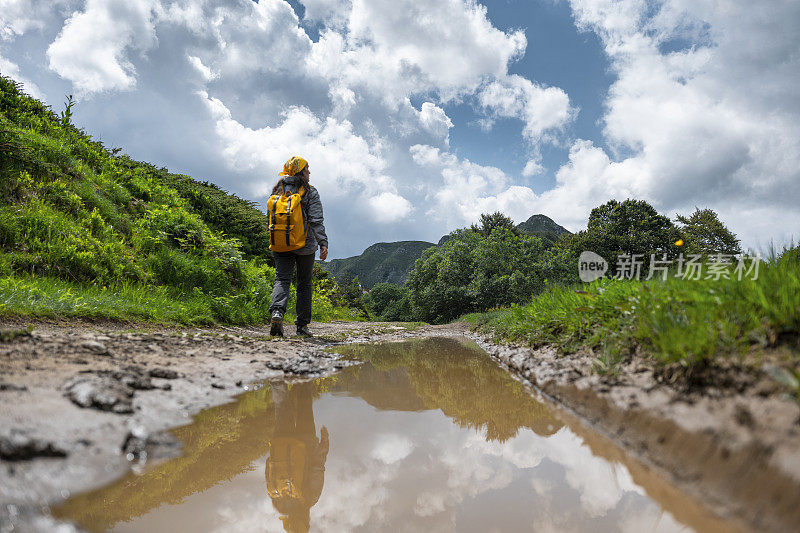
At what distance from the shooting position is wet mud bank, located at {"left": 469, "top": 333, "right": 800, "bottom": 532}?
3.58 feet

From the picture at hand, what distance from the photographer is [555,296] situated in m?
5.56

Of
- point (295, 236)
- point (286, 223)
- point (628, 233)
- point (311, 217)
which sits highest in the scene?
point (628, 233)

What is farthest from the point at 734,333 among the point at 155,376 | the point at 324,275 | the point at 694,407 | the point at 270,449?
the point at 324,275

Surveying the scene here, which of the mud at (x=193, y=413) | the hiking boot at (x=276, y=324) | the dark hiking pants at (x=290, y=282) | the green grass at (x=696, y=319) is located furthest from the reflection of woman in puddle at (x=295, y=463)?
the dark hiking pants at (x=290, y=282)

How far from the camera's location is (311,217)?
5750 mm

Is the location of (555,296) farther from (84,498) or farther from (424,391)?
(84,498)

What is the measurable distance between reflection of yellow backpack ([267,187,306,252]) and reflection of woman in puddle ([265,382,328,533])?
3.24m

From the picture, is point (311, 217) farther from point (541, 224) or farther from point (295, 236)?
point (541, 224)

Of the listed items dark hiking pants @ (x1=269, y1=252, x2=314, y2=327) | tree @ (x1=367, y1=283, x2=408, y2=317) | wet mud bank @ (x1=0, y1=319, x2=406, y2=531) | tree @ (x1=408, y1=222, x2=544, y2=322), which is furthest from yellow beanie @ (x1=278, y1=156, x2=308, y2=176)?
tree @ (x1=367, y1=283, x2=408, y2=317)

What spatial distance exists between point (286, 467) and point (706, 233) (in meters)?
32.8

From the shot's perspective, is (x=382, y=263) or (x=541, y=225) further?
(x=382, y=263)

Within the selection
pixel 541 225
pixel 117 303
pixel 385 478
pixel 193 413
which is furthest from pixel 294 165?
pixel 541 225

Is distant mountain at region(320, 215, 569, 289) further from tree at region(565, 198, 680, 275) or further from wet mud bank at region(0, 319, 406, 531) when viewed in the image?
wet mud bank at region(0, 319, 406, 531)

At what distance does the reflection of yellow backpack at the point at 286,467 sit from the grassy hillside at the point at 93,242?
362cm
